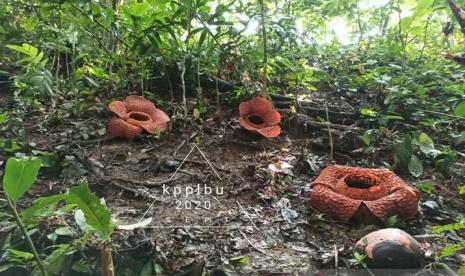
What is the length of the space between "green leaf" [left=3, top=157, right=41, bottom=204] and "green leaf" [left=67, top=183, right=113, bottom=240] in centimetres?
11

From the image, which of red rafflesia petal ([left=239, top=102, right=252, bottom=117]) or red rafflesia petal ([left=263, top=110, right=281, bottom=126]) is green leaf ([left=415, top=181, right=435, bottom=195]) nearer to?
red rafflesia petal ([left=263, top=110, right=281, bottom=126])

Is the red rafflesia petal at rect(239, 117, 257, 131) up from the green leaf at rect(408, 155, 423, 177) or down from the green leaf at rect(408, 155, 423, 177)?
up

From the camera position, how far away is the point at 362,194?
2326mm

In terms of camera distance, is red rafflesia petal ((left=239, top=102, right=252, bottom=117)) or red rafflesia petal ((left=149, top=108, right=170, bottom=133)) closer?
red rafflesia petal ((left=149, top=108, right=170, bottom=133))

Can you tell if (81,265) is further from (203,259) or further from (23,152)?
(23,152)

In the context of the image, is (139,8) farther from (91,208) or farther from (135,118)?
(91,208)

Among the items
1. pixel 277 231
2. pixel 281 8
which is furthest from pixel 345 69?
pixel 277 231

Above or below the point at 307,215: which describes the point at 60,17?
above

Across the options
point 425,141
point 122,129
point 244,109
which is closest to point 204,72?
point 244,109

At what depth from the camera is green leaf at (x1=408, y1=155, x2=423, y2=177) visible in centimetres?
273

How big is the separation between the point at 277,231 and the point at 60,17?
2.36m

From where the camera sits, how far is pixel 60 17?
130 inches

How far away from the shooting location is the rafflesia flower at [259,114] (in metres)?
3.29

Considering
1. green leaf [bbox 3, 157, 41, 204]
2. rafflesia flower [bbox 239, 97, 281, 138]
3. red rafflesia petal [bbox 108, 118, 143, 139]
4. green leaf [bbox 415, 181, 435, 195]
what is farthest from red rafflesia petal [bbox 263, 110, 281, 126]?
green leaf [bbox 3, 157, 41, 204]
